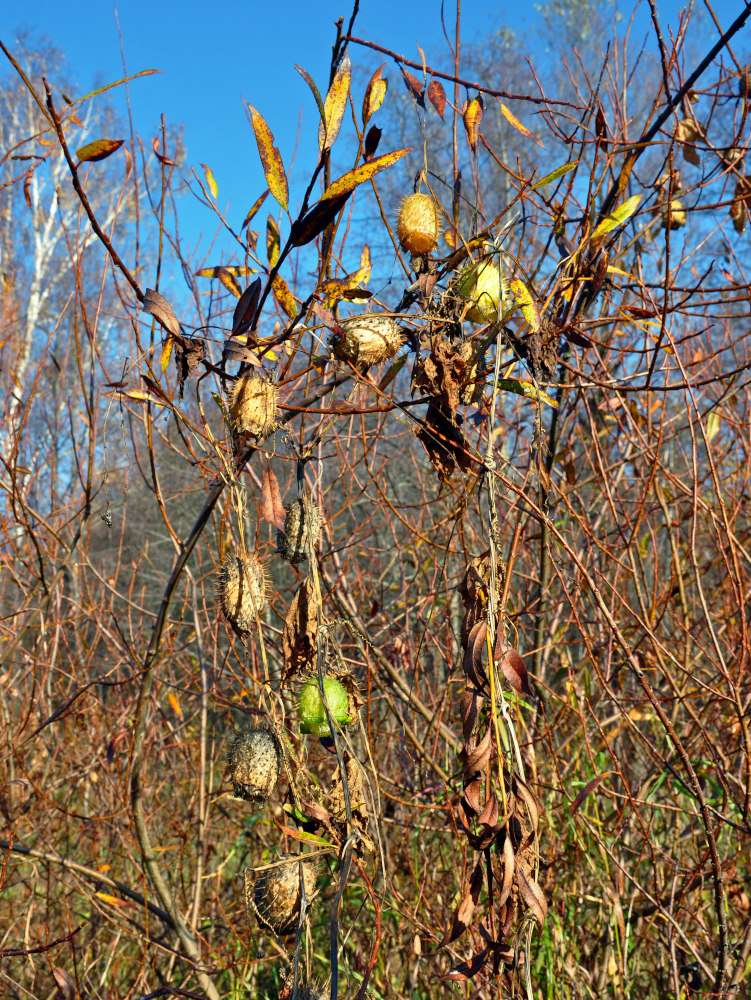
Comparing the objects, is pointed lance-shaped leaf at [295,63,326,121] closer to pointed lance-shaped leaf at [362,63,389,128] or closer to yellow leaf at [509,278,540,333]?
pointed lance-shaped leaf at [362,63,389,128]

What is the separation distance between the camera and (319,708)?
112 centimetres

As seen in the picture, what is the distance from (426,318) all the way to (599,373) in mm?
1265

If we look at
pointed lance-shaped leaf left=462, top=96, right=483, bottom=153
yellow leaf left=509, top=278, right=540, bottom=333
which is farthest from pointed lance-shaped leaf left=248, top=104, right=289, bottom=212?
pointed lance-shaped leaf left=462, top=96, right=483, bottom=153

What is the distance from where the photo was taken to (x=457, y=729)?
2.58 meters

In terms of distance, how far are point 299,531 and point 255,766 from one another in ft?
1.17

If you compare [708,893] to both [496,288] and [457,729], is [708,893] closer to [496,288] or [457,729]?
[457,729]

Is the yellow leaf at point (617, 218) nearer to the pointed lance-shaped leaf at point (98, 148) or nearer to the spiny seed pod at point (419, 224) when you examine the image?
the spiny seed pod at point (419, 224)

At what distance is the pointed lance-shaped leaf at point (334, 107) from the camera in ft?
3.05

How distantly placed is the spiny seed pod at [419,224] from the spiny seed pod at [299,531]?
437mm

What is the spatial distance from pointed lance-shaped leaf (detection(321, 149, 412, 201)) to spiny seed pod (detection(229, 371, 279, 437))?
0.88 ft

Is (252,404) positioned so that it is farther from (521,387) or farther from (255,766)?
(255,766)

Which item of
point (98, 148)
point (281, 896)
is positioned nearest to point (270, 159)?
point (98, 148)

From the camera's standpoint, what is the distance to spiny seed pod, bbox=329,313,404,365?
1.04 meters

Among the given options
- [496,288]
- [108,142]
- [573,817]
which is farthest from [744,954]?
[108,142]
